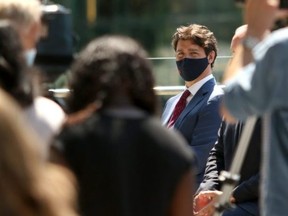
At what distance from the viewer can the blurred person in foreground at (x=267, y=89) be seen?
4270 millimetres

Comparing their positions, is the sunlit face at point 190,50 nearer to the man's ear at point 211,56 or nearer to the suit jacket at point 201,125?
the man's ear at point 211,56

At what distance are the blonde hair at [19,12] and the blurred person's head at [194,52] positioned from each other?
2844 millimetres

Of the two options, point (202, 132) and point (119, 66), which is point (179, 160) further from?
point (202, 132)

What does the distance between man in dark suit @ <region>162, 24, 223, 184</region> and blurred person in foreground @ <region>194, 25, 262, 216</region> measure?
0.47 metres

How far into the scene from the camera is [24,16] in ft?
15.7

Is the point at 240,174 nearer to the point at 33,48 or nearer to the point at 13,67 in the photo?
the point at 33,48

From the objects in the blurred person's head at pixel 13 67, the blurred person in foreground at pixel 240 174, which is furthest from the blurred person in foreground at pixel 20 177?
the blurred person in foreground at pixel 240 174

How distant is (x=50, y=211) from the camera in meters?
3.15

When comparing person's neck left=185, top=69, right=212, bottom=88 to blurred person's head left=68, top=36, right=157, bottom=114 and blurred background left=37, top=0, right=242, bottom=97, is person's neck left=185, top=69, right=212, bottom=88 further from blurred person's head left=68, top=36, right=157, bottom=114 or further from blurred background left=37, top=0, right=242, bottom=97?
blurred background left=37, top=0, right=242, bottom=97

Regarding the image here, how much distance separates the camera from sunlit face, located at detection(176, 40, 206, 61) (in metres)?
7.63

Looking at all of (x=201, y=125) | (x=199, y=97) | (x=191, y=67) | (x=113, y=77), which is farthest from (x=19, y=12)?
(x=191, y=67)

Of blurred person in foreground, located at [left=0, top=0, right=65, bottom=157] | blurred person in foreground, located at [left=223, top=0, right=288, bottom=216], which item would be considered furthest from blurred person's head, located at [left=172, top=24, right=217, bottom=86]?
blurred person in foreground, located at [left=223, top=0, right=288, bottom=216]

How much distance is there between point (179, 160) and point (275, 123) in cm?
51

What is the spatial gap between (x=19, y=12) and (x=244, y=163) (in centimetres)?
191
